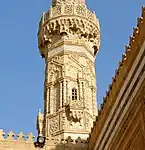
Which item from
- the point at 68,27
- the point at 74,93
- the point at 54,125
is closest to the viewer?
the point at 54,125

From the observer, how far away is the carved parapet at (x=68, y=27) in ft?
48.7

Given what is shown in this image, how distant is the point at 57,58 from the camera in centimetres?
1424

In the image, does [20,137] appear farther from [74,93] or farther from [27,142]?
[74,93]

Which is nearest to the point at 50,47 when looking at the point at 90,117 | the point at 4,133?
the point at 90,117

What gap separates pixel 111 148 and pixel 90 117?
473 centimetres

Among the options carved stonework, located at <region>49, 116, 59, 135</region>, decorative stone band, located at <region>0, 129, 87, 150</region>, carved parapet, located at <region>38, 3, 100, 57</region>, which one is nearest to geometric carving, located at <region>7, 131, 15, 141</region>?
decorative stone band, located at <region>0, 129, 87, 150</region>

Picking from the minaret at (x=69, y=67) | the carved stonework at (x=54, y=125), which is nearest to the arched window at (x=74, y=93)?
the minaret at (x=69, y=67)

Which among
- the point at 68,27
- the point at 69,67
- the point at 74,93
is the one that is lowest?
the point at 74,93

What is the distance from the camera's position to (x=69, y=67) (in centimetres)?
1391

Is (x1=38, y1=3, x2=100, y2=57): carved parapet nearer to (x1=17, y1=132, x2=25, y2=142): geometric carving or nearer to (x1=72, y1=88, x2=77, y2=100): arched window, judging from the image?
(x1=72, y1=88, x2=77, y2=100): arched window

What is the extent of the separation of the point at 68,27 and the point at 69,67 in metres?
1.68

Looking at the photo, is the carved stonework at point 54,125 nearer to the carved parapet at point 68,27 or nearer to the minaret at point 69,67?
the minaret at point 69,67

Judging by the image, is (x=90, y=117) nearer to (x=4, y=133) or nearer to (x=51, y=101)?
(x=51, y=101)

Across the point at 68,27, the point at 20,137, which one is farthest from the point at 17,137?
the point at 68,27
